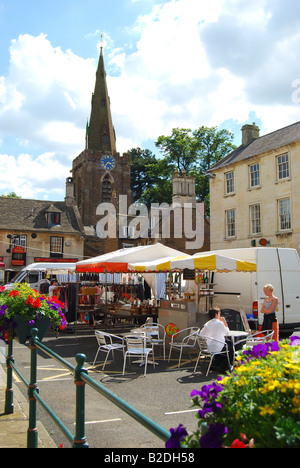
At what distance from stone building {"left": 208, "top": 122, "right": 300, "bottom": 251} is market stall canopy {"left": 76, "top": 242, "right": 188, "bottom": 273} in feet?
42.1

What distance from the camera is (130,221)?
1905 inches

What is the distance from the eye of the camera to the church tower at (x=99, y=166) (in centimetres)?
5781

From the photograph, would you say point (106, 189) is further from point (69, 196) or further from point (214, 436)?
point (214, 436)

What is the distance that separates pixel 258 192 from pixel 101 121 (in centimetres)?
4209

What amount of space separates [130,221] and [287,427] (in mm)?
46783

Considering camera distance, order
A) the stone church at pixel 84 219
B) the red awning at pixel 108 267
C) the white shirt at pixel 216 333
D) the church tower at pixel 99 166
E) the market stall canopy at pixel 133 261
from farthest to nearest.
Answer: the church tower at pixel 99 166 → the stone church at pixel 84 219 → the red awning at pixel 108 267 → the market stall canopy at pixel 133 261 → the white shirt at pixel 216 333

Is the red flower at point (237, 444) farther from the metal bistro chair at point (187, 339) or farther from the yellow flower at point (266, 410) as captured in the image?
the metal bistro chair at point (187, 339)

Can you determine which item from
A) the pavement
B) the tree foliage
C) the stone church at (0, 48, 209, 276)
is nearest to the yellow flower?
the pavement

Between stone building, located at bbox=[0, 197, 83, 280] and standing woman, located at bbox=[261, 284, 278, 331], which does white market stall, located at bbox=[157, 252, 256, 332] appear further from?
stone building, located at bbox=[0, 197, 83, 280]

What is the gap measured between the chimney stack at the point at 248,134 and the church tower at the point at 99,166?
25607mm

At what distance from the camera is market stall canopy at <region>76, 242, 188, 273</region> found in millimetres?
12882

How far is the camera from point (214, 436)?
1822mm

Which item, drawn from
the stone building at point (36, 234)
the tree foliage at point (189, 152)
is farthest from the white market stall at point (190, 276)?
the tree foliage at point (189, 152)
